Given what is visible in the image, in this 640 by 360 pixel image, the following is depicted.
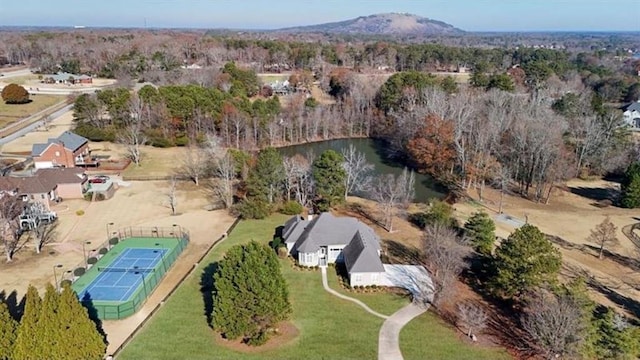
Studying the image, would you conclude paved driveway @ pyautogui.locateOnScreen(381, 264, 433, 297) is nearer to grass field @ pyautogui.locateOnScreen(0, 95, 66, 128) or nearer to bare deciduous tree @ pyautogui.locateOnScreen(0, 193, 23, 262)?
bare deciduous tree @ pyautogui.locateOnScreen(0, 193, 23, 262)

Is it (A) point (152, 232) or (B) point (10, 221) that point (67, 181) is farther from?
(A) point (152, 232)

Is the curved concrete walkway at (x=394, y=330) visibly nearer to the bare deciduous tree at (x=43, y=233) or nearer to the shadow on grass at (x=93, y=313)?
the shadow on grass at (x=93, y=313)

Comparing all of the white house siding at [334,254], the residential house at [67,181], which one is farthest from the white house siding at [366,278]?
the residential house at [67,181]

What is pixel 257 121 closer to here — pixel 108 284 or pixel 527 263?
pixel 108 284

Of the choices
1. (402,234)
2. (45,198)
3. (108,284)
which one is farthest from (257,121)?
(108,284)

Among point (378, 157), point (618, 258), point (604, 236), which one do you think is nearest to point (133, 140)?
point (378, 157)

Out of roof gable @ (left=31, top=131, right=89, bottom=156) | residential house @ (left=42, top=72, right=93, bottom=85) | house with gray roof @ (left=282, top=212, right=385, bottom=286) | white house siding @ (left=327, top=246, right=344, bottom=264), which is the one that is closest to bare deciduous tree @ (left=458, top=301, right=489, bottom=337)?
house with gray roof @ (left=282, top=212, right=385, bottom=286)
